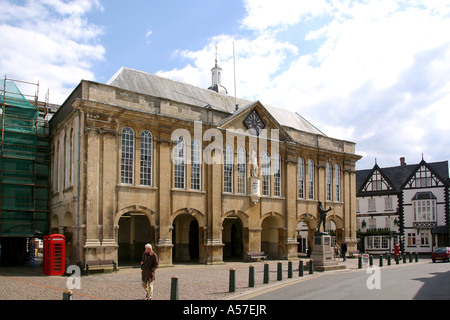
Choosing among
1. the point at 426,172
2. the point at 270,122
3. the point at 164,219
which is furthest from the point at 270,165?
the point at 426,172

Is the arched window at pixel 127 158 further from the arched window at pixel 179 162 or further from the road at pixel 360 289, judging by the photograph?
the road at pixel 360 289

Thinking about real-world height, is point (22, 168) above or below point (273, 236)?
above

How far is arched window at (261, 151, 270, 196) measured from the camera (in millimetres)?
31750

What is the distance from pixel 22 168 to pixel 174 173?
9821mm

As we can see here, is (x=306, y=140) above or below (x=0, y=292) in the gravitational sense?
above

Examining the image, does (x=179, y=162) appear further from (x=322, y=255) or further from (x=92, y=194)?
(x=322, y=255)

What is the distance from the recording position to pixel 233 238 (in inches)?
1458

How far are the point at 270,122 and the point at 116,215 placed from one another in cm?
1292

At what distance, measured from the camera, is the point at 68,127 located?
26.0 m

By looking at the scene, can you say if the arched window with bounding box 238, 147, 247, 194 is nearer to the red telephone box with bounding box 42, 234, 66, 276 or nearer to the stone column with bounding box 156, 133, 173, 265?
the stone column with bounding box 156, 133, 173, 265

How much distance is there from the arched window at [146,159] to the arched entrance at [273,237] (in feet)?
35.2

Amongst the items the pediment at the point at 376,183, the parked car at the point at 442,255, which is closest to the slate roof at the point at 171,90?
the parked car at the point at 442,255

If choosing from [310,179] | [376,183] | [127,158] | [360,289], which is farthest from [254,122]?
[376,183]
